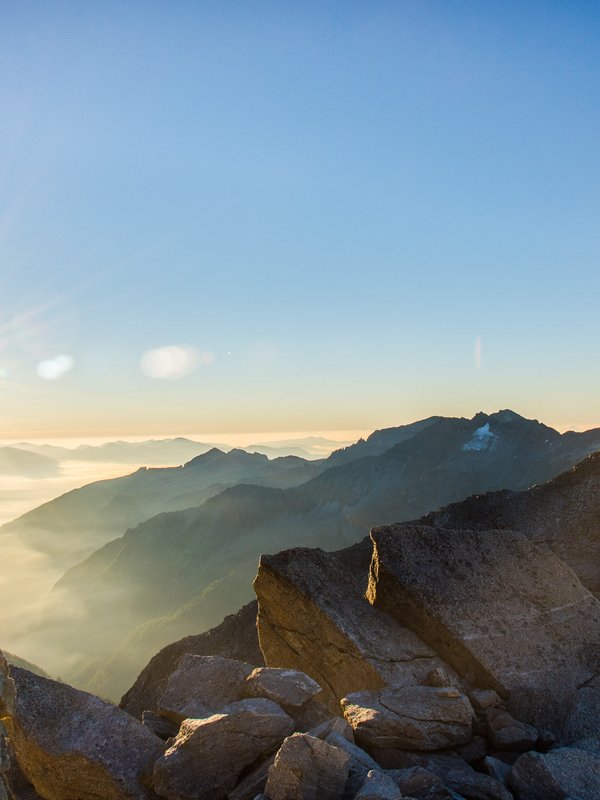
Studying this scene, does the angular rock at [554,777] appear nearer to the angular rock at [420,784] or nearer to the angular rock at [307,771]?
the angular rock at [420,784]

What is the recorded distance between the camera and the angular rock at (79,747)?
8695mm

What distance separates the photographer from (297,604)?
1298cm

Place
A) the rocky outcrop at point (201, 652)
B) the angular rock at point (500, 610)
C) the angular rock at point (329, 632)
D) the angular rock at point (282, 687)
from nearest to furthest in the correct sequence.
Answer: the angular rock at point (282, 687) < the angular rock at point (500, 610) < the angular rock at point (329, 632) < the rocky outcrop at point (201, 652)

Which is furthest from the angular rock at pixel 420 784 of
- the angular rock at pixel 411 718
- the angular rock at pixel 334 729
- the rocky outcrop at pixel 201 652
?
the rocky outcrop at pixel 201 652

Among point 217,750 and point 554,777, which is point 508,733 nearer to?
point 554,777

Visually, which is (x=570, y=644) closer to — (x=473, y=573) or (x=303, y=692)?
(x=473, y=573)

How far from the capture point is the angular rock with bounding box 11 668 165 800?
28.5 feet

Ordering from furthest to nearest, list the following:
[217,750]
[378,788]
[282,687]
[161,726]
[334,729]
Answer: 1. [161,726]
2. [282,687]
3. [334,729]
4. [217,750]
5. [378,788]

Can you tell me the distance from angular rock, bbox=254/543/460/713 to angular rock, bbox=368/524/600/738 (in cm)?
66

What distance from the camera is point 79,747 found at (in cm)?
902

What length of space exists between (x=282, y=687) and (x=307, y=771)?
2.97 m

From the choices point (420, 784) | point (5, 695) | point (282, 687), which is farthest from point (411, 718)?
point (5, 695)

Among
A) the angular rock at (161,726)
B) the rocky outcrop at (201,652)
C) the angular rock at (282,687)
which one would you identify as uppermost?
the angular rock at (282,687)

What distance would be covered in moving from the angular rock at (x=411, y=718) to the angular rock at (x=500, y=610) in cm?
206
